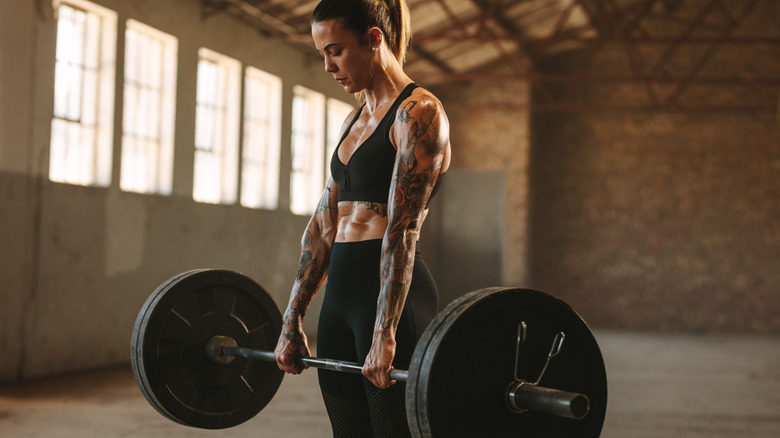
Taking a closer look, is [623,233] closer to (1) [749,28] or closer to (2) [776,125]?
(2) [776,125]

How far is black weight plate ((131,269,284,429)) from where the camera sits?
84.6 inches

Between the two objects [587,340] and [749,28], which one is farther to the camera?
[749,28]

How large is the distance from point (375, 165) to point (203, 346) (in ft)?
2.60

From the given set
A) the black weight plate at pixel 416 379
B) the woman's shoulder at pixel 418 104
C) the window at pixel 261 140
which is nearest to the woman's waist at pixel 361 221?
the woman's shoulder at pixel 418 104

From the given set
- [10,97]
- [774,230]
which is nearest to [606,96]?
[774,230]

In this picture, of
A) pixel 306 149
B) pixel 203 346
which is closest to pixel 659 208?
pixel 306 149

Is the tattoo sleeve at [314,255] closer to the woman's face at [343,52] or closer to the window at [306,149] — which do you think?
the woman's face at [343,52]

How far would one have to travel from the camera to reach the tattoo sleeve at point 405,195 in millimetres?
1715

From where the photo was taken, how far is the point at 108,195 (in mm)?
6387

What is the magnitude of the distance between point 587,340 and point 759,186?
11.4 metres

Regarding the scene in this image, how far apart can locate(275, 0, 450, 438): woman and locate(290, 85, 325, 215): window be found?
7.23m

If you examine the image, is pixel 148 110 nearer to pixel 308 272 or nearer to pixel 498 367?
pixel 308 272

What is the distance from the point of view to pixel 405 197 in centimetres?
172

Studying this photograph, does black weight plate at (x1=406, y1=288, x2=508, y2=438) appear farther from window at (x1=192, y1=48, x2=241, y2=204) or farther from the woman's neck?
window at (x1=192, y1=48, x2=241, y2=204)
